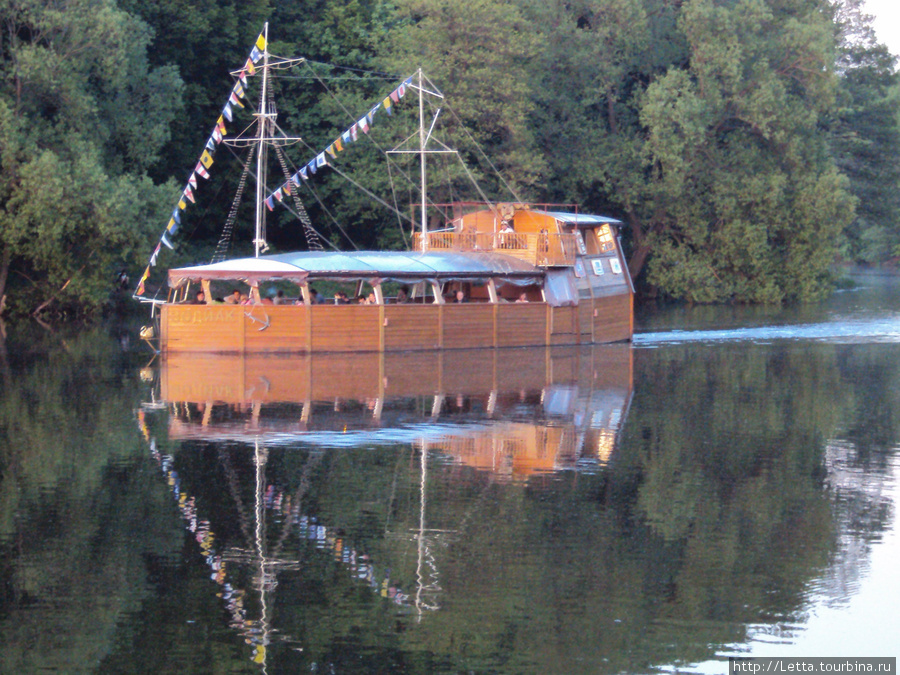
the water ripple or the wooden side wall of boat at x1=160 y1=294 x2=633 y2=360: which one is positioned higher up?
the wooden side wall of boat at x1=160 y1=294 x2=633 y2=360

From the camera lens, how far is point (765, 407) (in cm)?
2412

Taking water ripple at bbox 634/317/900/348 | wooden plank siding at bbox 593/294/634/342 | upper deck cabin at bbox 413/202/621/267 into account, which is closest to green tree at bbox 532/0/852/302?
water ripple at bbox 634/317/900/348

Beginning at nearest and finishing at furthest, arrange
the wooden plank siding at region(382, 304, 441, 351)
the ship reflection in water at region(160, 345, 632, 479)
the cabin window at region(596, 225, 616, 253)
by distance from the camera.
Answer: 1. the ship reflection in water at region(160, 345, 632, 479)
2. the wooden plank siding at region(382, 304, 441, 351)
3. the cabin window at region(596, 225, 616, 253)

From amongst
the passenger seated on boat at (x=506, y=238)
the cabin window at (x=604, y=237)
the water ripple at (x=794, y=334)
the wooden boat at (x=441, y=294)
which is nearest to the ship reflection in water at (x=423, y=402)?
the wooden boat at (x=441, y=294)

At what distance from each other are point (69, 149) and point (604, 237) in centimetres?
1971

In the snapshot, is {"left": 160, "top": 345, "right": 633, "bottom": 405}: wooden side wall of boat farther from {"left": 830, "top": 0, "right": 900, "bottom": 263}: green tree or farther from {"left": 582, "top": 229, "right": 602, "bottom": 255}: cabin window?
{"left": 830, "top": 0, "right": 900, "bottom": 263}: green tree

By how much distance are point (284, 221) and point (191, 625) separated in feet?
155

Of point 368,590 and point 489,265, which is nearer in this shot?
point 368,590

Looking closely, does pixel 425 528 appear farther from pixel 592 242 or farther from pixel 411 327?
pixel 592 242

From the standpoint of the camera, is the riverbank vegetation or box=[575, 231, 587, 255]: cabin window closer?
box=[575, 231, 587, 255]: cabin window

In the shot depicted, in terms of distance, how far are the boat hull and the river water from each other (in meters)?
6.27

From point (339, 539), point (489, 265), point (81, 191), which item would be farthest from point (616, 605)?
point (81, 191)

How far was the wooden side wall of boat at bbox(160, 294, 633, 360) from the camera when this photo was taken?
33.4 meters

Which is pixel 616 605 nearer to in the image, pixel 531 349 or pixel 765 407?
pixel 765 407
